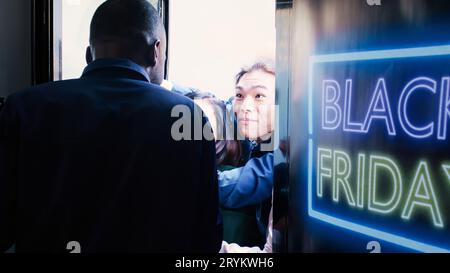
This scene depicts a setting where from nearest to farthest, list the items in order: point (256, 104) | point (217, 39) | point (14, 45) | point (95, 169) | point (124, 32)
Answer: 1. point (95, 169)
2. point (124, 32)
3. point (256, 104)
4. point (217, 39)
5. point (14, 45)

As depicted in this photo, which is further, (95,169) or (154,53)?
(154,53)

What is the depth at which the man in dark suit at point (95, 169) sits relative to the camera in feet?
4.02

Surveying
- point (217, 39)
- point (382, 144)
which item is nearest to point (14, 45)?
point (217, 39)

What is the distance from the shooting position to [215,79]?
2.07 meters

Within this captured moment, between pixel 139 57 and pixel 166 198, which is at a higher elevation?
pixel 139 57

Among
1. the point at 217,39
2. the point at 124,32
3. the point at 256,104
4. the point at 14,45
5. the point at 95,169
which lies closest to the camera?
the point at 95,169

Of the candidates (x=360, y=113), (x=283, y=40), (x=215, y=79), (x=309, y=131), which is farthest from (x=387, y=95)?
(x=215, y=79)

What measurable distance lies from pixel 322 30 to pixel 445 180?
28.7 inches

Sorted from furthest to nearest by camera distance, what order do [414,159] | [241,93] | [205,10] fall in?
[205,10], [241,93], [414,159]

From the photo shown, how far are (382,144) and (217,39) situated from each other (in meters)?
0.97

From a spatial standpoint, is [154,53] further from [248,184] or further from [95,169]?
[248,184]

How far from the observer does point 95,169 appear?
1.23 meters

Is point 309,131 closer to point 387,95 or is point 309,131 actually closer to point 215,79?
point 387,95

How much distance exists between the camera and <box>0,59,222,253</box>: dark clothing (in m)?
1.23
